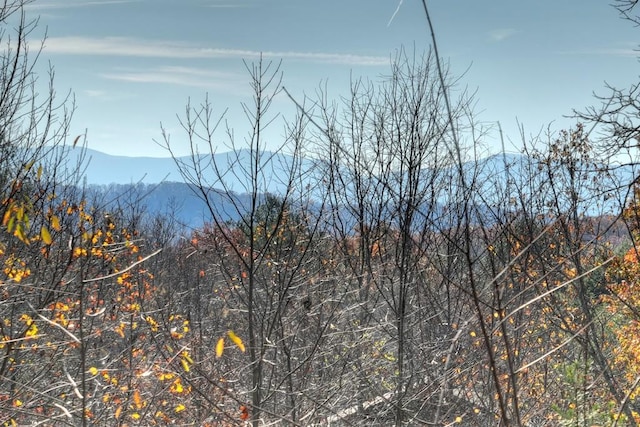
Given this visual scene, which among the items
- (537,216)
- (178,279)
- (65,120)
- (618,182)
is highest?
(65,120)

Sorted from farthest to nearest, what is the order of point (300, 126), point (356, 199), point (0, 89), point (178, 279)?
1. point (178, 279)
2. point (356, 199)
3. point (300, 126)
4. point (0, 89)

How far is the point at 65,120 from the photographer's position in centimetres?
674

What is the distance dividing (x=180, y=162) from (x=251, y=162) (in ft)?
2.87

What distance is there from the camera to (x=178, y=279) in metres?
22.7

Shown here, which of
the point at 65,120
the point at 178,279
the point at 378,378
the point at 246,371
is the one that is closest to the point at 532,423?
the point at 378,378

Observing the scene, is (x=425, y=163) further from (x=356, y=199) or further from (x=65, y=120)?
(x=65, y=120)

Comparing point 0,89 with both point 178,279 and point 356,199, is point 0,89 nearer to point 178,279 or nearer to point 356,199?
point 356,199

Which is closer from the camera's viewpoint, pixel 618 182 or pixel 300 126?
pixel 300 126

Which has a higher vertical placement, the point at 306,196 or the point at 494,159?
the point at 494,159

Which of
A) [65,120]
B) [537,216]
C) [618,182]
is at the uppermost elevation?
[65,120]

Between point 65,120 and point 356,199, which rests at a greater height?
point 65,120

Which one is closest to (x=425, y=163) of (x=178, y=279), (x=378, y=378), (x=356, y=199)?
(x=356, y=199)

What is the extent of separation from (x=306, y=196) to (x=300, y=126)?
2.34 meters

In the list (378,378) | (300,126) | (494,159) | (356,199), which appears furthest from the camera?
(494,159)
